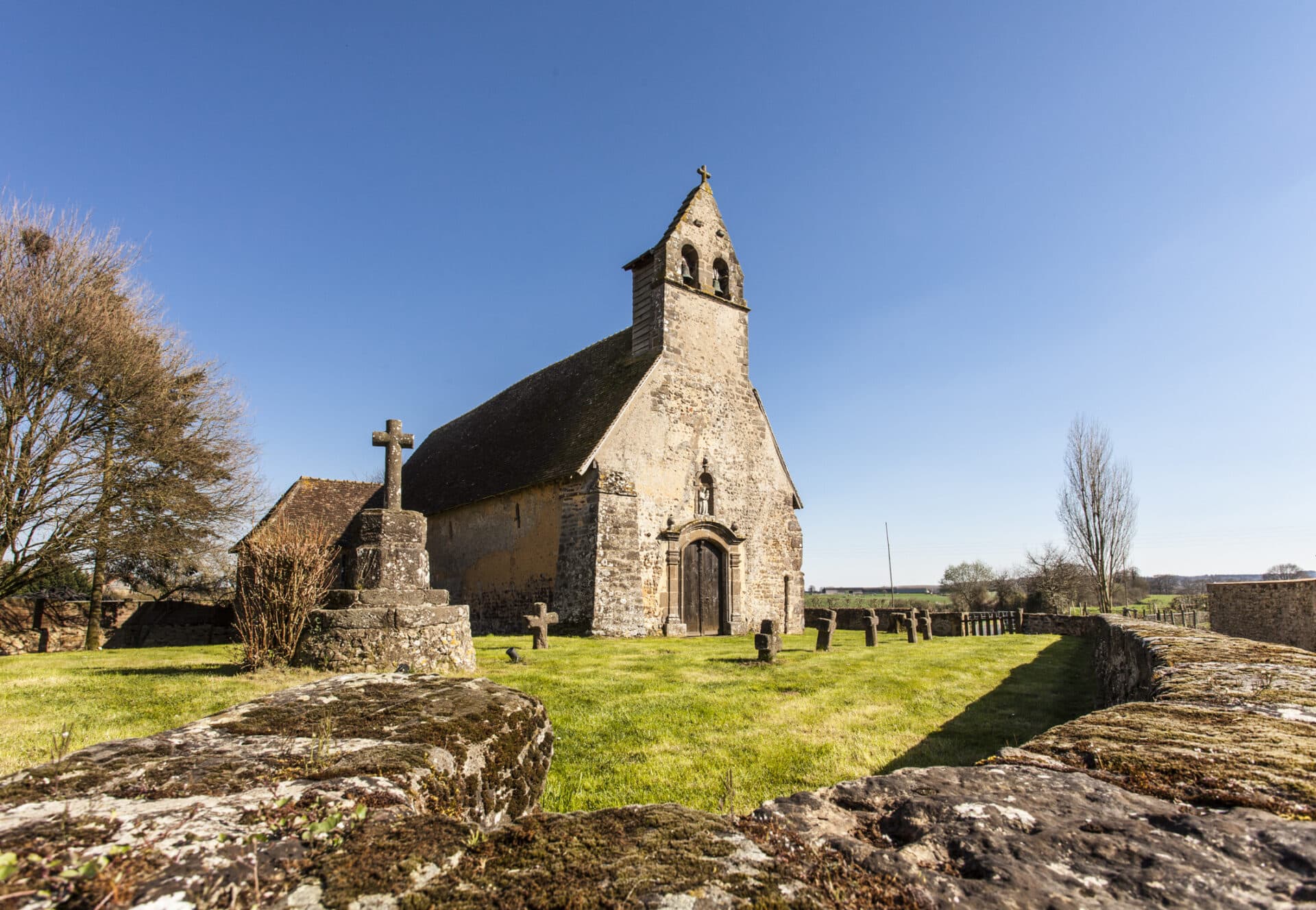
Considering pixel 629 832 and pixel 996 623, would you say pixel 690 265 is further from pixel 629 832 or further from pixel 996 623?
pixel 629 832

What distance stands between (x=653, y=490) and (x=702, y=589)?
310cm

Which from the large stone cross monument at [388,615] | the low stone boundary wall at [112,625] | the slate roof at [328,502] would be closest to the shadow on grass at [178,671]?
the large stone cross monument at [388,615]

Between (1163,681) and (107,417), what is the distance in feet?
69.7

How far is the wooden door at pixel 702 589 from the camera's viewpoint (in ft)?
59.0

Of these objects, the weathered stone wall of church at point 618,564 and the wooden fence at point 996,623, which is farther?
the wooden fence at point 996,623

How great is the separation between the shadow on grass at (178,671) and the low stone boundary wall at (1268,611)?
61.9ft

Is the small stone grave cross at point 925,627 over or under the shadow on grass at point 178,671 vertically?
under

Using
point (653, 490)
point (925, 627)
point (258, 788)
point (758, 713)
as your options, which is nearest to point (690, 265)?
point (653, 490)

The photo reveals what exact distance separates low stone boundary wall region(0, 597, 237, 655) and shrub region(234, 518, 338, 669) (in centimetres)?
1137

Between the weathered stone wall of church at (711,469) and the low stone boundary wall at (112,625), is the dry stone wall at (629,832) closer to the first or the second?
the weathered stone wall of church at (711,469)

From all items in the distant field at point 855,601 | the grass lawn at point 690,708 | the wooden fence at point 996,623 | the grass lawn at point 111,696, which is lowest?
the distant field at point 855,601

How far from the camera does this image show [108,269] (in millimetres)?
17047

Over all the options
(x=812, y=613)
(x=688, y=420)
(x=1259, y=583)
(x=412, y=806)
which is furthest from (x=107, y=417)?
(x=1259, y=583)

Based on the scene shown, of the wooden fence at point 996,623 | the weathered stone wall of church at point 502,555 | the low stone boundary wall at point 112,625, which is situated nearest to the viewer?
the weathered stone wall of church at point 502,555
